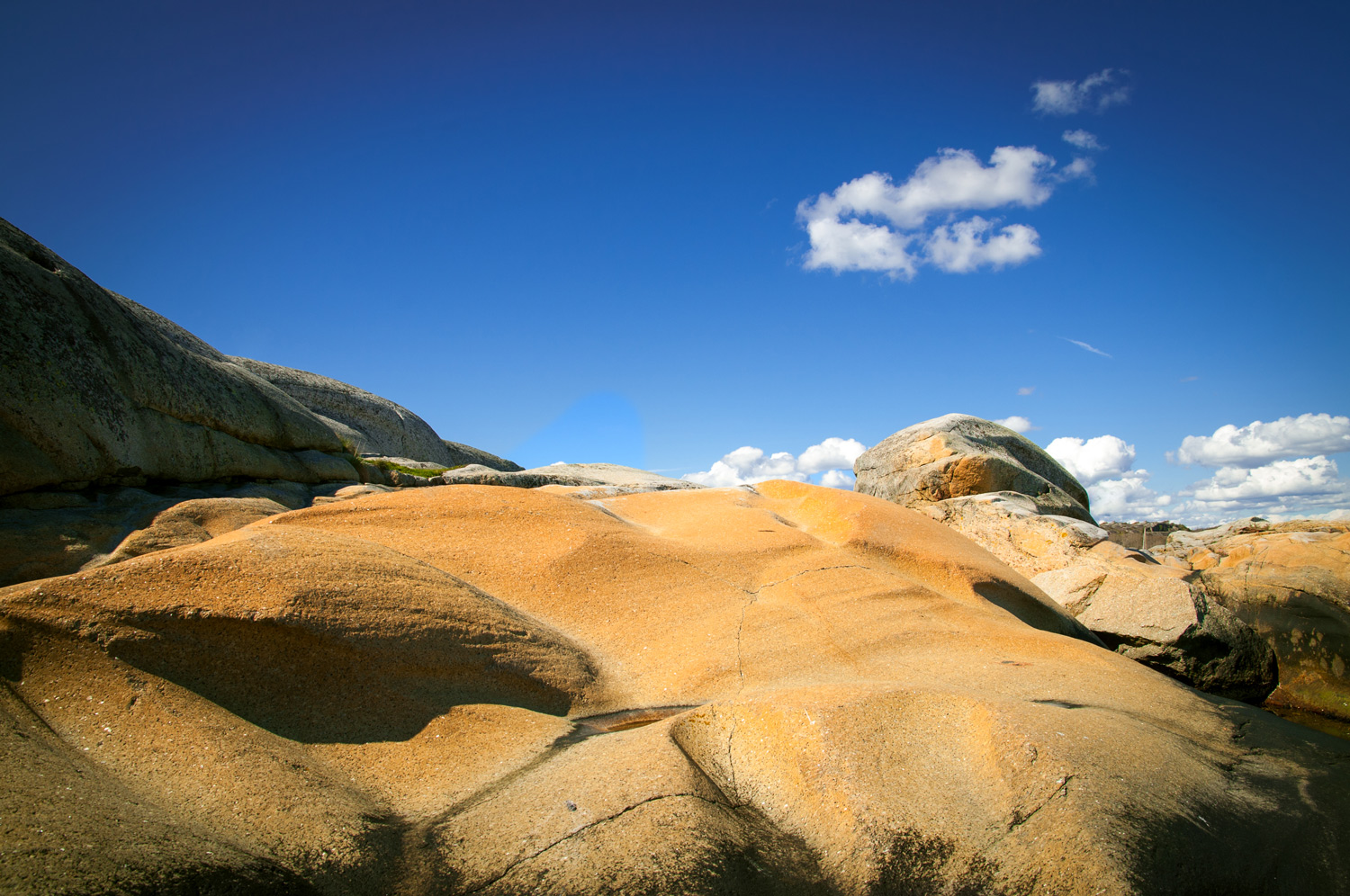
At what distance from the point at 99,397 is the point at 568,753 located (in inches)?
216

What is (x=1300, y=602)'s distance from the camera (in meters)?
7.87

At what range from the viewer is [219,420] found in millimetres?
7191

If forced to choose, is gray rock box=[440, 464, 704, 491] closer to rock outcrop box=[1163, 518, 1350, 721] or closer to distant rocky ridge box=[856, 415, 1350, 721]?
distant rocky ridge box=[856, 415, 1350, 721]

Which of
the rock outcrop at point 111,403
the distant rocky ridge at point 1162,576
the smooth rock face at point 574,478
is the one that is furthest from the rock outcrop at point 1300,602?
the rock outcrop at point 111,403

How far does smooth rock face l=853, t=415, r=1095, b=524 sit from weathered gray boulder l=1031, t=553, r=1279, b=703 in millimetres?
2617

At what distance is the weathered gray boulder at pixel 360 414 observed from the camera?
14.3 m

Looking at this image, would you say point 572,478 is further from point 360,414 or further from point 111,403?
point 360,414

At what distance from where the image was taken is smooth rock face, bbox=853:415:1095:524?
408 inches

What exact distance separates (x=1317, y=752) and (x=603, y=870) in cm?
465

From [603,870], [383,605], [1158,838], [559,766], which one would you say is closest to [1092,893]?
[1158,838]

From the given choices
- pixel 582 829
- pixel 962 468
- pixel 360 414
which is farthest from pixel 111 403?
pixel 962 468

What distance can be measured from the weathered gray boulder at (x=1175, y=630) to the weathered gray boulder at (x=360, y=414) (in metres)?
12.8

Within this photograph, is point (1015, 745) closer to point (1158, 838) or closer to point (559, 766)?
point (1158, 838)

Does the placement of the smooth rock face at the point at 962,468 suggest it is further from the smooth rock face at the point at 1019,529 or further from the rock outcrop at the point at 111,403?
the rock outcrop at the point at 111,403
